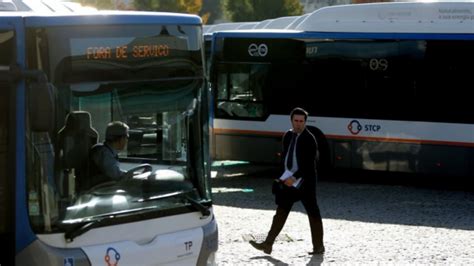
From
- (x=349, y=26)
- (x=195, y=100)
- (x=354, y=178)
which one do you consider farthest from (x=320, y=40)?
(x=195, y=100)

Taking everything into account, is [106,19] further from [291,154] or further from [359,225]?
[359,225]

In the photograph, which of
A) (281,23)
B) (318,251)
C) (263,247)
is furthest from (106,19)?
(281,23)

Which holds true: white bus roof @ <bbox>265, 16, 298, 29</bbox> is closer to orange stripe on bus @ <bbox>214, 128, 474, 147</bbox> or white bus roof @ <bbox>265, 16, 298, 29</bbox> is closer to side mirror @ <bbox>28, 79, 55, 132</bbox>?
orange stripe on bus @ <bbox>214, 128, 474, 147</bbox>

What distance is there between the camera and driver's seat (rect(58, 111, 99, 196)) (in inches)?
247

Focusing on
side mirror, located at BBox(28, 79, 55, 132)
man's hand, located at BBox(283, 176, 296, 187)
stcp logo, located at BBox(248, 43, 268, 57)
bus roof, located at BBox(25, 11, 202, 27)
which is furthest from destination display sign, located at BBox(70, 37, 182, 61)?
stcp logo, located at BBox(248, 43, 268, 57)

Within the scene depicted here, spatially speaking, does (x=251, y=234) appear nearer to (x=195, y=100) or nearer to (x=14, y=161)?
(x=195, y=100)

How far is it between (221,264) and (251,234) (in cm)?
178

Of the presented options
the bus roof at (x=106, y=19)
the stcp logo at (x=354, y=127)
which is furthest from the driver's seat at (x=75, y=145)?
the stcp logo at (x=354, y=127)

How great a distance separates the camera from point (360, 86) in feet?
54.2

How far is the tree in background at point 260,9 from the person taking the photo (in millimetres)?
→ 53853

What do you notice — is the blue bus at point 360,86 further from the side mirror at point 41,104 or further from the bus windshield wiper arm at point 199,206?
the side mirror at point 41,104

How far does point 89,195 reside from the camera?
6.37m

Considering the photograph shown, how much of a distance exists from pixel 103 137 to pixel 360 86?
1048cm

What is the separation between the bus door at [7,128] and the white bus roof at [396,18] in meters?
11.2
